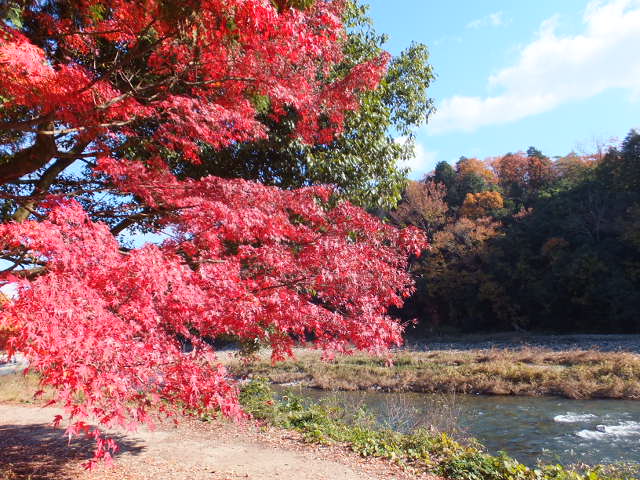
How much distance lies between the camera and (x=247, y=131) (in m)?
6.41

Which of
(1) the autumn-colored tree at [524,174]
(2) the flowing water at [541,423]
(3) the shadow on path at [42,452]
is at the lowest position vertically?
(2) the flowing water at [541,423]

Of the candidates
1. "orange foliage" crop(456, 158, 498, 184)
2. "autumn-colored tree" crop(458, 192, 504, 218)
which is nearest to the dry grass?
"autumn-colored tree" crop(458, 192, 504, 218)

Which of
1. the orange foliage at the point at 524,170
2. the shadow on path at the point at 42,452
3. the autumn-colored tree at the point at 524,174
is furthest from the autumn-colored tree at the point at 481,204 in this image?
the shadow on path at the point at 42,452

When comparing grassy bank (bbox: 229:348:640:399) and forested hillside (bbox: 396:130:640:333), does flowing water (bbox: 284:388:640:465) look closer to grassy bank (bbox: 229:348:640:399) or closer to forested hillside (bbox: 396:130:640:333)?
grassy bank (bbox: 229:348:640:399)

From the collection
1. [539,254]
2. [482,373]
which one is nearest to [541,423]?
[482,373]

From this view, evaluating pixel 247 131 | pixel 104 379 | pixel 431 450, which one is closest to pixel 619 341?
pixel 431 450

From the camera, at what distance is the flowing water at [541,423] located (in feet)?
28.2

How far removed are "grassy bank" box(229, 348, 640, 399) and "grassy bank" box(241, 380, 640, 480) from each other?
4535 mm

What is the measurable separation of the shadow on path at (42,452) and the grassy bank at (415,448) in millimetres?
2735

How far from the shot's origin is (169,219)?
5.62 metres

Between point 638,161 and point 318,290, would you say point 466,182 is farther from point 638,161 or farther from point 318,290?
point 318,290

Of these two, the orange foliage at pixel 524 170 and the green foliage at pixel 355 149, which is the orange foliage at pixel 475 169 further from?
the green foliage at pixel 355 149

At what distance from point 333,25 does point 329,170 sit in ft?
7.35

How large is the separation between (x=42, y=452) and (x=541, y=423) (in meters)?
10.2
